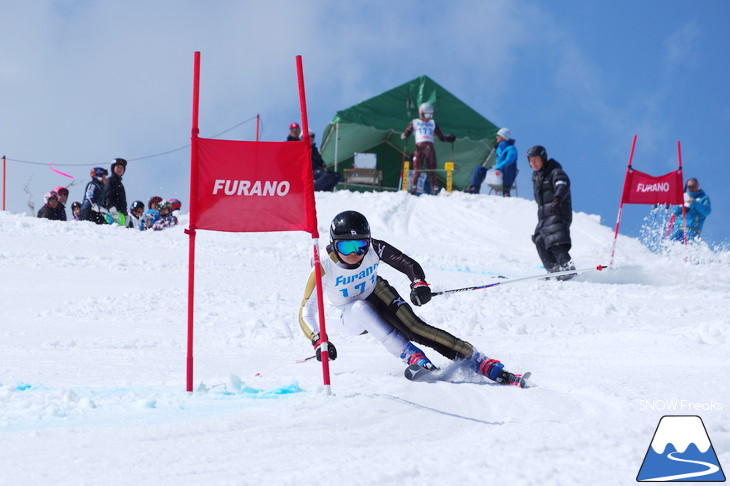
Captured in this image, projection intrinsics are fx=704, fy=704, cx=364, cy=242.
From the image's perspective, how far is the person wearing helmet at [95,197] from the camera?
1286 cm

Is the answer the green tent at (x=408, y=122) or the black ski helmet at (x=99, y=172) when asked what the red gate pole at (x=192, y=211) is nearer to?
the black ski helmet at (x=99, y=172)

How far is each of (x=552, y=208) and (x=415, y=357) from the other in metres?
6.27

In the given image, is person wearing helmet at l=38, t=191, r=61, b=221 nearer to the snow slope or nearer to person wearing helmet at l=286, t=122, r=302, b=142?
the snow slope

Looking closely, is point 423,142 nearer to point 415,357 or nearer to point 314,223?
point 415,357

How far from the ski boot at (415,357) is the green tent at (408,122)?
53.6 ft

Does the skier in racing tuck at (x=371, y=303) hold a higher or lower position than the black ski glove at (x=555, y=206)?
lower

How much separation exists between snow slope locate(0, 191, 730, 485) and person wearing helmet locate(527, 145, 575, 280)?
56cm

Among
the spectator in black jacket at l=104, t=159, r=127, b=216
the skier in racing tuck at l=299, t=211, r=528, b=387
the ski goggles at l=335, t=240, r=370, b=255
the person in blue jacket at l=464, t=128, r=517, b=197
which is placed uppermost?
the person in blue jacket at l=464, t=128, r=517, b=197

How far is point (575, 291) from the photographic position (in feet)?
28.7

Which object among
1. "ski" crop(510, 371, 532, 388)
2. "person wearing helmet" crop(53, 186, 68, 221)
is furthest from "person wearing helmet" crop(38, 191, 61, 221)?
"ski" crop(510, 371, 532, 388)

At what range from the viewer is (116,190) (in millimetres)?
12758

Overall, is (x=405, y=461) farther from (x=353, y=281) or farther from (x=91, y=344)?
(x=91, y=344)

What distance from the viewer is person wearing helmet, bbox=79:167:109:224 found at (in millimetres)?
12859

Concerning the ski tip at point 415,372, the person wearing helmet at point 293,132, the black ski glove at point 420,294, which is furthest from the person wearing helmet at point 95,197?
the ski tip at point 415,372
